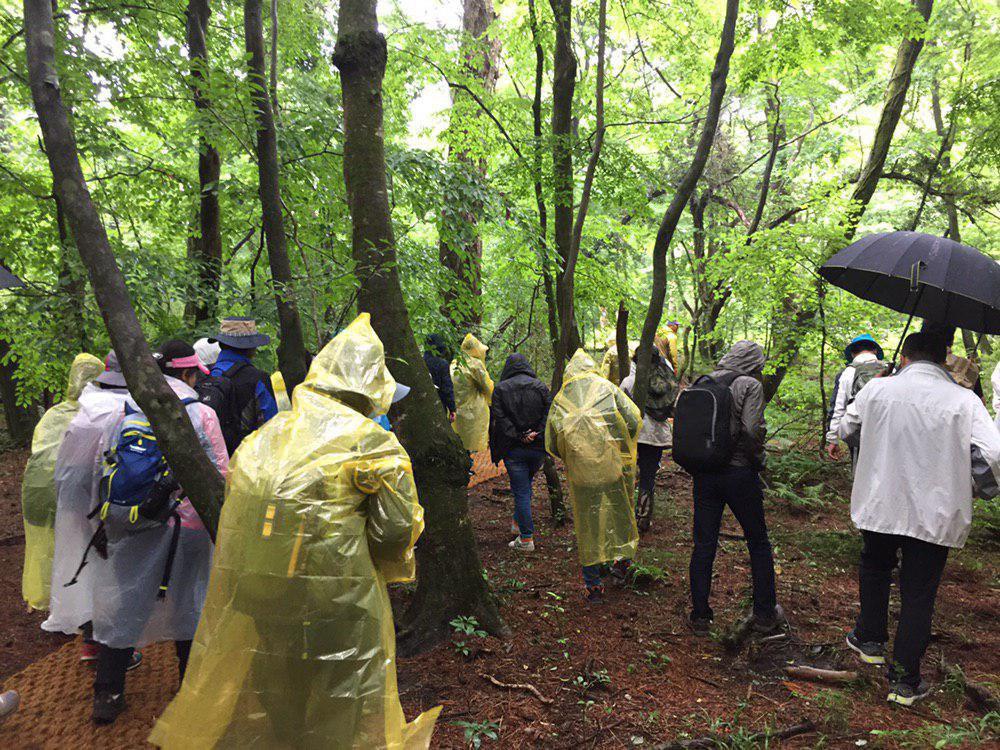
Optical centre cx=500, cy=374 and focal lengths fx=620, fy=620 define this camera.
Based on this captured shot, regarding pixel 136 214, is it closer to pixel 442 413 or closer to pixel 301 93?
pixel 301 93

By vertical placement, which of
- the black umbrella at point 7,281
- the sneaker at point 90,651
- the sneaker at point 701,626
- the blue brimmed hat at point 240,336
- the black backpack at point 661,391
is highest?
the black umbrella at point 7,281

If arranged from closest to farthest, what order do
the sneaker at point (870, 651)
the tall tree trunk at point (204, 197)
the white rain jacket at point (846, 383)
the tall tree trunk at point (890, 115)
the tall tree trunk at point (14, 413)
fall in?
the sneaker at point (870, 651)
the tall tree trunk at point (204, 197)
the white rain jacket at point (846, 383)
the tall tree trunk at point (890, 115)
the tall tree trunk at point (14, 413)

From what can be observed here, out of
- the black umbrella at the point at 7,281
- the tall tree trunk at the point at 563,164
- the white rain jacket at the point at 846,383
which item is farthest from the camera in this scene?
the tall tree trunk at the point at 563,164

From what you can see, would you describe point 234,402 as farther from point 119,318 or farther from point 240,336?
point 119,318

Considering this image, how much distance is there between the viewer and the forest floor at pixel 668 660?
307 centimetres

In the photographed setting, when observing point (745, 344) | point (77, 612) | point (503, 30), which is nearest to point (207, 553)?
point (77, 612)

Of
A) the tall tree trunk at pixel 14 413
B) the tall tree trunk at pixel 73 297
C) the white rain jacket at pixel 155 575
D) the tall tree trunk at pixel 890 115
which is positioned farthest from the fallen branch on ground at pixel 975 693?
the tall tree trunk at pixel 14 413

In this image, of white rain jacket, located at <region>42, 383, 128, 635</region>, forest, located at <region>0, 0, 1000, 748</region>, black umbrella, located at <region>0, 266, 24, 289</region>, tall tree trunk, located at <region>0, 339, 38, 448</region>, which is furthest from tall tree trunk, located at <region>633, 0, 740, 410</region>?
tall tree trunk, located at <region>0, 339, 38, 448</region>

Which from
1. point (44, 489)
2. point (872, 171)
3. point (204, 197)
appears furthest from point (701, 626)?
point (872, 171)

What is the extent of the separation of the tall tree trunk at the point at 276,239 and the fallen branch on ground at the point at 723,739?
329 centimetres

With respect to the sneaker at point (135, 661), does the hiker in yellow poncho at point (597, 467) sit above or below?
above

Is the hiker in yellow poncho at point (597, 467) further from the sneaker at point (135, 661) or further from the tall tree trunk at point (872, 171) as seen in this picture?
the tall tree trunk at point (872, 171)

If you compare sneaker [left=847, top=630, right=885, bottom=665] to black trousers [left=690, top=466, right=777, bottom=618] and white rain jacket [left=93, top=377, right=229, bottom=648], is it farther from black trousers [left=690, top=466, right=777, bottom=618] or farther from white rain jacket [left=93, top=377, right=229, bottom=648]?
white rain jacket [left=93, top=377, right=229, bottom=648]

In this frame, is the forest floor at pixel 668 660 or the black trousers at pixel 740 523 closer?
the forest floor at pixel 668 660
